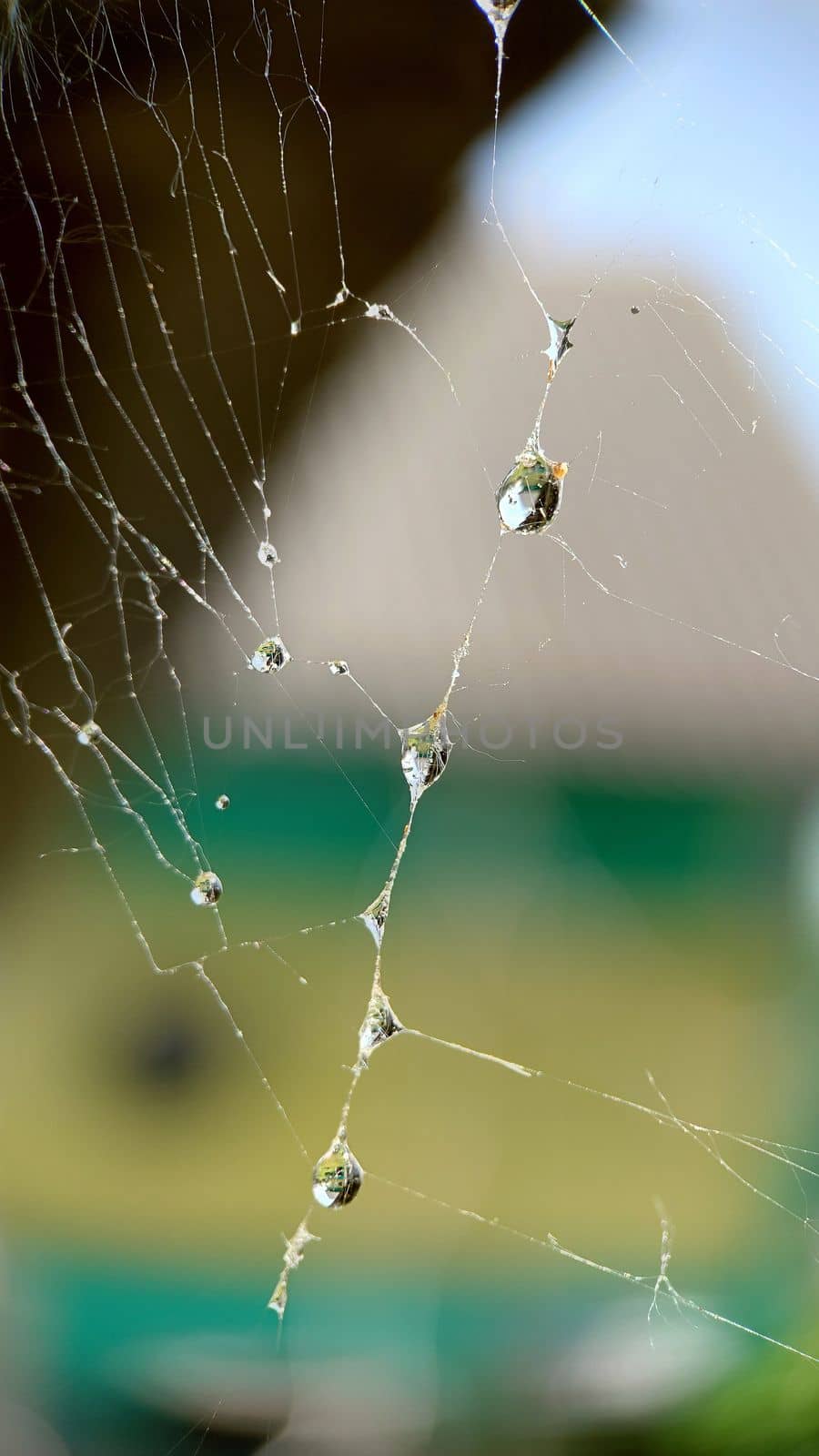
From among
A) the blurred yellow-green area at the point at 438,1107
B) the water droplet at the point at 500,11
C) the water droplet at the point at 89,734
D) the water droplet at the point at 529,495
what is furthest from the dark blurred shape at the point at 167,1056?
the water droplet at the point at 500,11

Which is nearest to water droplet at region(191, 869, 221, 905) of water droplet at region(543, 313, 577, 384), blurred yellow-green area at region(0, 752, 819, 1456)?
blurred yellow-green area at region(0, 752, 819, 1456)

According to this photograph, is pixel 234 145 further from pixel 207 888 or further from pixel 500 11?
pixel 207 888

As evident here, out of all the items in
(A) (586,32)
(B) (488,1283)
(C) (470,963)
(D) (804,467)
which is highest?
(A) (586,32)

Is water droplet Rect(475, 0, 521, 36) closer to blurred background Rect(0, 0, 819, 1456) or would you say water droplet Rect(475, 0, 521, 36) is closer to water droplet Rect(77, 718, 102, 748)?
blurred background Rect(0, 0, 819, 1456)

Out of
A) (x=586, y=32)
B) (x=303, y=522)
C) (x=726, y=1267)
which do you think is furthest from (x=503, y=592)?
(x=726, y=1267)

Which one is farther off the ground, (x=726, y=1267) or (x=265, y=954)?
(x=265, y=954)

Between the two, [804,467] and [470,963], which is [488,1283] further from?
[804,467]
